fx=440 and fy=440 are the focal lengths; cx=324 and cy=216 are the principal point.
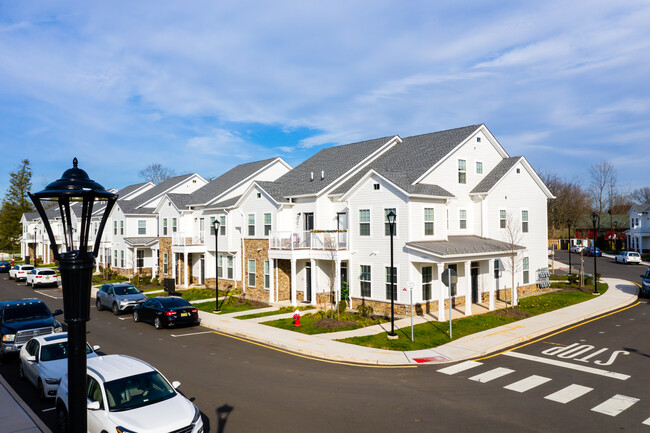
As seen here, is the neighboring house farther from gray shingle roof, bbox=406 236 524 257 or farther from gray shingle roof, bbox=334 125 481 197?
gray shingle roof, bbox=334 125 481 197

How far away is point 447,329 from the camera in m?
19.5

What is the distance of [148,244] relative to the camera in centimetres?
4091

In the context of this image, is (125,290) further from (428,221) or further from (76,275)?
(76,275)

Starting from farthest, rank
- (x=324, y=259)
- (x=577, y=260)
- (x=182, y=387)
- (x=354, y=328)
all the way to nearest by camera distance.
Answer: (x=577, y=260) < (x=324, y=259) < (x=354, y=328) < (x=182, y=387)

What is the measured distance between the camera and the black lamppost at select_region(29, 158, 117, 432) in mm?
4746

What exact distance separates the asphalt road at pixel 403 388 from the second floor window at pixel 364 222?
9395 millimetres

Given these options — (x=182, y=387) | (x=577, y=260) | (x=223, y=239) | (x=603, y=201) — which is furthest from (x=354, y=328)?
(x=603, y=201)

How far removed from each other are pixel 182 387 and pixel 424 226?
1469 cm

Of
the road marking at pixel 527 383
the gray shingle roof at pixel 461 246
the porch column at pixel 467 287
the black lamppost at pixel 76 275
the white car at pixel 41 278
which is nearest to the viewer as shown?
the black lamppost at pixel 76 275

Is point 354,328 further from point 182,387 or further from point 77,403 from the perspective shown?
point 77,403

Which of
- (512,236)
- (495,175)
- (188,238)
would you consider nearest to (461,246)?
(512,236)

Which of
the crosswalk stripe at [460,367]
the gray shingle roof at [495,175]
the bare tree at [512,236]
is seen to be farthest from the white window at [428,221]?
the crosswalk stripe at [460,367]

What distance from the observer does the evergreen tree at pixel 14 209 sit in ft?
269

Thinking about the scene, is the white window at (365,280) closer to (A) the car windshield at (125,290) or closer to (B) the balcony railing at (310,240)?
(B) the balcony railing at (310,240)
